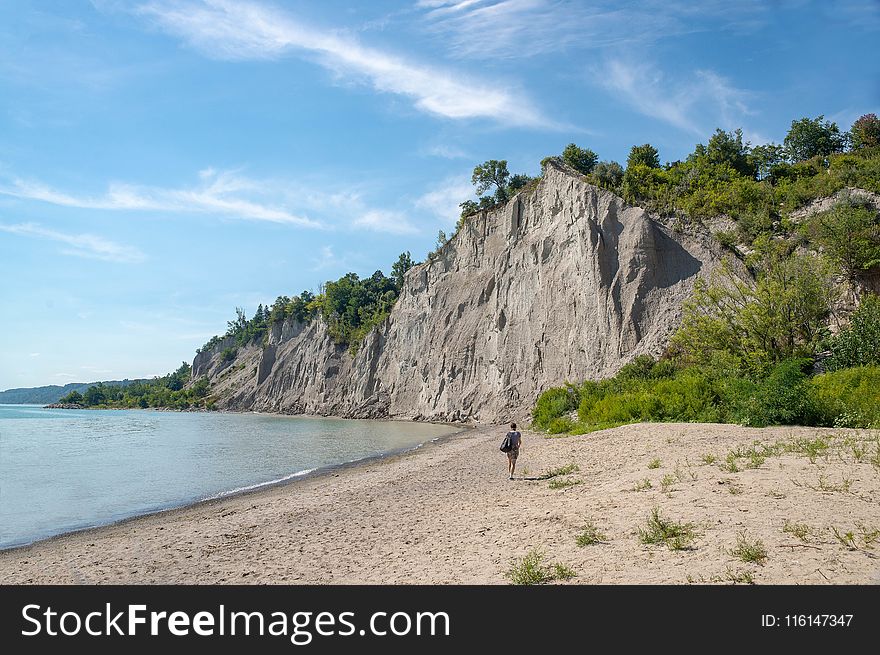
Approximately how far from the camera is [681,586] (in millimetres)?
5402

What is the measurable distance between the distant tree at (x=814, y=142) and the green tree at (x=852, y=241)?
26917mm

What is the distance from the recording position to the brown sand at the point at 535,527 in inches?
248

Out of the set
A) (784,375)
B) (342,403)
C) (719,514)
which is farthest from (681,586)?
(342,403)

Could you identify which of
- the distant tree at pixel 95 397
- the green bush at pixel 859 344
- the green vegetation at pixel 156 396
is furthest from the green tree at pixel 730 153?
the distant tree at pixel 95 397

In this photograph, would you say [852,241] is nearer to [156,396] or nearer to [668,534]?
[668,534]

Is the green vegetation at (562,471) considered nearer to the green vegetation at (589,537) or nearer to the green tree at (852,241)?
the green vegetation at (589,537)

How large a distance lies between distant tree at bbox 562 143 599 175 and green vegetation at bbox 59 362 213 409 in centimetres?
7129

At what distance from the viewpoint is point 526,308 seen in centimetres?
4200

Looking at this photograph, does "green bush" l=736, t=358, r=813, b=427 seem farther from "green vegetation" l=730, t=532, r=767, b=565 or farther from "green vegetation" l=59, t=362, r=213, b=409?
"green vegetation" l=59, t=362, r=213, b=409

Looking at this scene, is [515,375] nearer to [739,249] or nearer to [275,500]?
[739,249]

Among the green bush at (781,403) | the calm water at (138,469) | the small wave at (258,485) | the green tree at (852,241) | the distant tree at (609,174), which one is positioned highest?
the distant tree at (609,174)

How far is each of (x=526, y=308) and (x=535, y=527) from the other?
33848 mm

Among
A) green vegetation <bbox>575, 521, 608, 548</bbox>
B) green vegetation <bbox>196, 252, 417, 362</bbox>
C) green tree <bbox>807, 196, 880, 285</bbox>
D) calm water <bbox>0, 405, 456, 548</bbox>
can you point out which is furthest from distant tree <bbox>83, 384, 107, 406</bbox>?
green vegetation <bbox>575, 521, 608, 548</bbox>

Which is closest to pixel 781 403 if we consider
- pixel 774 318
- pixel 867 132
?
pixel 774 318
